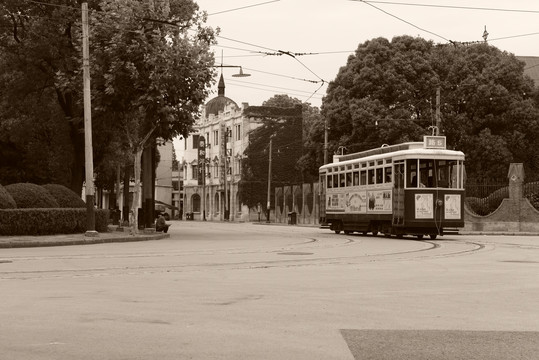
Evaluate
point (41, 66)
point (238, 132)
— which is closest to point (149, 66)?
point (41, 66)

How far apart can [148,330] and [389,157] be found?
85.0ft

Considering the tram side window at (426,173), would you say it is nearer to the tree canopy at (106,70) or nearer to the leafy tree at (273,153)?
the tree canopy at (106,70)

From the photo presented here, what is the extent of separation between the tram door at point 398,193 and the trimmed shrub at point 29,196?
42.4 ft

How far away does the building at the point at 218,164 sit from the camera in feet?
312

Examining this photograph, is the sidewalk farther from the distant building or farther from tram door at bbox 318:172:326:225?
the distant building

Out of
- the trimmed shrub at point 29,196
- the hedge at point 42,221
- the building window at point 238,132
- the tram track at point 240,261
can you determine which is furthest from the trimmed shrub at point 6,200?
the building window at point 238,132

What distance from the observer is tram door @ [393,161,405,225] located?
1286 inches

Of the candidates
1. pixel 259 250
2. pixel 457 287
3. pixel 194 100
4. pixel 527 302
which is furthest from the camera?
pixel 194 100

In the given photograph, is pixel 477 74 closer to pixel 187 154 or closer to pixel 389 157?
pixel 389 157

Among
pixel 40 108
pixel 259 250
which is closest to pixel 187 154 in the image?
pixel 40 108

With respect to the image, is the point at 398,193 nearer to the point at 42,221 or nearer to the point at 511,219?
the point at 42,221

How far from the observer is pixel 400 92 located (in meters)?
59.1

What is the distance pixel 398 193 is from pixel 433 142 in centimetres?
231

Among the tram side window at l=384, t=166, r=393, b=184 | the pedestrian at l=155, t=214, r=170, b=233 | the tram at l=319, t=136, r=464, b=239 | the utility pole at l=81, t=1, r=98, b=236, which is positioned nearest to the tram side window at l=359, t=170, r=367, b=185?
the tram at l=319, t=136, r=464, b=239
